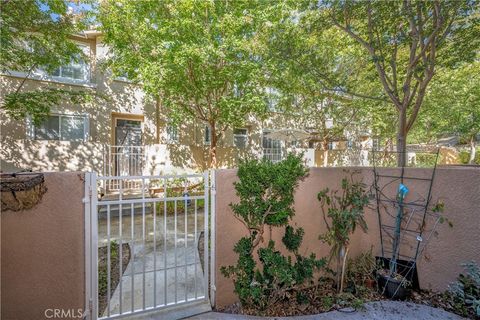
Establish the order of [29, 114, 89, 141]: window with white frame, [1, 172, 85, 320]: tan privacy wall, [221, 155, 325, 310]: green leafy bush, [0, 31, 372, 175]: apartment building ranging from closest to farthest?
[1, 172, 85, 320]: tan privacy wall
[221, 155, 325, 310]: green leafy bush
[0, 31, 372, 175]: apartment building
[29, 114, 89, 141]: window with white frame

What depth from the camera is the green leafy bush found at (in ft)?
8.89

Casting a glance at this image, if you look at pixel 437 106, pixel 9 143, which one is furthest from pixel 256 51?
pixel 437 106

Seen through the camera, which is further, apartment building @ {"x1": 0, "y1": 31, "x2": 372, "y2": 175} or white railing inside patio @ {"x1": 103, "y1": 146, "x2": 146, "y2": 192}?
white railing inside patio @ {"x1": 103, "y1": 146, "x2": 146, "y2": 192}

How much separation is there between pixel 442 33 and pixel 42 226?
7047 mm

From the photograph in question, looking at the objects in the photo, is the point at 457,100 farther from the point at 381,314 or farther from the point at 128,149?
the point at 128,149

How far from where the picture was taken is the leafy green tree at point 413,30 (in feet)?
14.0

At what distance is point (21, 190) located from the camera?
2.17 metres

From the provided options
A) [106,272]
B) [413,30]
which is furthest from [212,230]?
[413,30]

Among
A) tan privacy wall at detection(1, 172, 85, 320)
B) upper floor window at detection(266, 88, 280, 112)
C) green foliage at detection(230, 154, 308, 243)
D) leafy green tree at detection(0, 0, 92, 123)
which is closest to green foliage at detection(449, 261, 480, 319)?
green foliage at detection(230, 154, 308, 243)

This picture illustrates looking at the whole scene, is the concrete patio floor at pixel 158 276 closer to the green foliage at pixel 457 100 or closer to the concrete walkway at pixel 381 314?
the concrete walkway at pixel 381 314

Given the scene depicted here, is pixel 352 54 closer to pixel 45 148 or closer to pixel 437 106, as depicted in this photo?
pixel 437 106

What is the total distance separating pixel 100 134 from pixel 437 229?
9.84m

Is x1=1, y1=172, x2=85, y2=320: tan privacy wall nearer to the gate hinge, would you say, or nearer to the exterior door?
the gate hinge

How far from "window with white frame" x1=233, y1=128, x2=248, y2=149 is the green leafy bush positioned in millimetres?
8598
